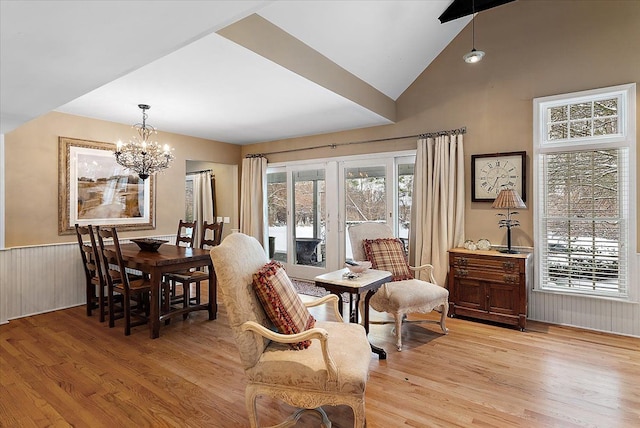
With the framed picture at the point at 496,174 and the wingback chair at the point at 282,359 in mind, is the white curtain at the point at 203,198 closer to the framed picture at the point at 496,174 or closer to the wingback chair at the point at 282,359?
the framed picture at the point at 496,174

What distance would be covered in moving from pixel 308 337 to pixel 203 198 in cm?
614

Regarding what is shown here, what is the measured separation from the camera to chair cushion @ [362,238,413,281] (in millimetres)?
3535

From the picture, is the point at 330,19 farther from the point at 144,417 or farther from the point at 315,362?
the point at 144,417

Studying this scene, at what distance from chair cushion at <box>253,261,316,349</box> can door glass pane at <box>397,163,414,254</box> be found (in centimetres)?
311

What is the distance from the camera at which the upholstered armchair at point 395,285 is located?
313 centimetres

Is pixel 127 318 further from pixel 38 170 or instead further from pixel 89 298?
pixel 38 170

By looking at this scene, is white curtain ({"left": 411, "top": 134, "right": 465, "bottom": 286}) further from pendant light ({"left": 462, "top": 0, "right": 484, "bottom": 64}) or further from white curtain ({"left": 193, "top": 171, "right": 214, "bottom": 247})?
white curtain ({"left": 193, "top": 171, "right": 214, "bottom": 247})

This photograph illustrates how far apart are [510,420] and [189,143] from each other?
5496 millimetres

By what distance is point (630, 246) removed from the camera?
338 cm

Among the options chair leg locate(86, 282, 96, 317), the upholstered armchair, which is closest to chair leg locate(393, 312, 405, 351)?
the upholstered armchair

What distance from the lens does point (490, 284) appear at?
368 centimetres

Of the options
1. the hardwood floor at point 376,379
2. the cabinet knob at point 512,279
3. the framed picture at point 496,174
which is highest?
the framed picture at point 496,174

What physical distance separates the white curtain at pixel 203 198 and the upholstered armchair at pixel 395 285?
4.35m

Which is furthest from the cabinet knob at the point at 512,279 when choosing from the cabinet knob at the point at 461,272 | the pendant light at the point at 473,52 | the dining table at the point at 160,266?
the dining table at the point at 160,266
